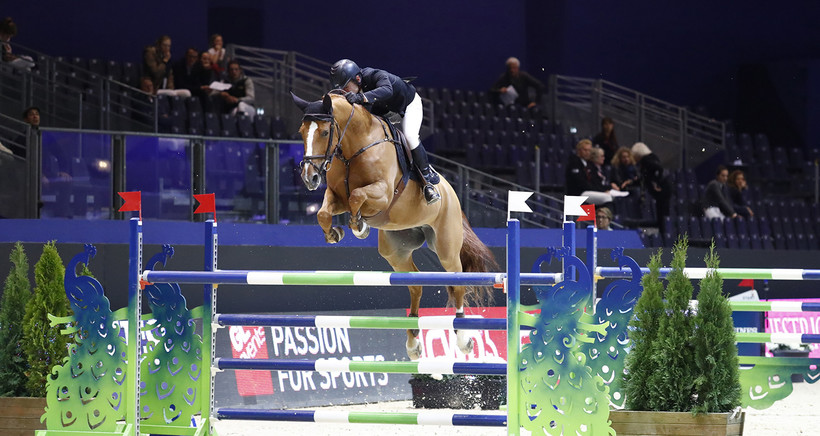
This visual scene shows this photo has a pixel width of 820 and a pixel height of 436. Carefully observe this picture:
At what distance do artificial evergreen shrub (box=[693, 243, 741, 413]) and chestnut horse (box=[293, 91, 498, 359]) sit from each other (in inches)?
63.0

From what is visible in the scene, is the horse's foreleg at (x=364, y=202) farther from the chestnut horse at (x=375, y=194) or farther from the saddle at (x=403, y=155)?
the saddle at (x=403, y=155)

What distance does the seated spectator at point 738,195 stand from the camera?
10836 mm

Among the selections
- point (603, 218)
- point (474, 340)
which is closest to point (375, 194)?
point (474, 340)

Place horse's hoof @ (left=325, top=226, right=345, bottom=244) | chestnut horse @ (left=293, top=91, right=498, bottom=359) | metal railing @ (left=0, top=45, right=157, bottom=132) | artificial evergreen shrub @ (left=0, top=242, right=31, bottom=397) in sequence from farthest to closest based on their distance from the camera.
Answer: metal railing @ (left=0, top=45, right=157, bottom=132) < horse's hoof @ (left=325, top=226, right=345, bottom=244) < chestnut horse @ (left=293, top=91, right=498, bottom=359) < artificial evergreen shrub @ (left=0, top=242, right=31, bottom=397)

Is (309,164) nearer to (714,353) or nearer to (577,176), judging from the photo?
(714,353)

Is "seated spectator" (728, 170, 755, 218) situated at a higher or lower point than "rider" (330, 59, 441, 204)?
lower

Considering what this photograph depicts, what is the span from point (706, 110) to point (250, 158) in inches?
332

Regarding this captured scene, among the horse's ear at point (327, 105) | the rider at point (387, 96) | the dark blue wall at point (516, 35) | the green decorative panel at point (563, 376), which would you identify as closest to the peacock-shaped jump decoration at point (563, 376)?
the green decorative panel at point (563, 376)

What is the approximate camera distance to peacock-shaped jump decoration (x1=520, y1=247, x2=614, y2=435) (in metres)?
3.87

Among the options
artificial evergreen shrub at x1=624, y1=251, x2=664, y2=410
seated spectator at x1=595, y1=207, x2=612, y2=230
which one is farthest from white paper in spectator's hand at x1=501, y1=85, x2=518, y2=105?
artificial evergreen shrub at x1=624, y1=251, x2=664, y2=410

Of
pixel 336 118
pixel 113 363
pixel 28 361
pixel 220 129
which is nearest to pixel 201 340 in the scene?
pixel 113 363

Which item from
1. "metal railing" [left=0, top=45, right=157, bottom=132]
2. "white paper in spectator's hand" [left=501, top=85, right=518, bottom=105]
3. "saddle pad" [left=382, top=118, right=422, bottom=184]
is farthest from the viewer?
"white paper in spectator's hand" [left=501, top=85, right=518, bottom=105]

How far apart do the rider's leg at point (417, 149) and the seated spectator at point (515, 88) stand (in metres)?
6.37

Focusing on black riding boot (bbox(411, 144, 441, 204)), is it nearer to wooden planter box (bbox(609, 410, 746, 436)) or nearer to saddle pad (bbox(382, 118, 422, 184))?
saddle pad (bbox(382, 118, 422, 184))
